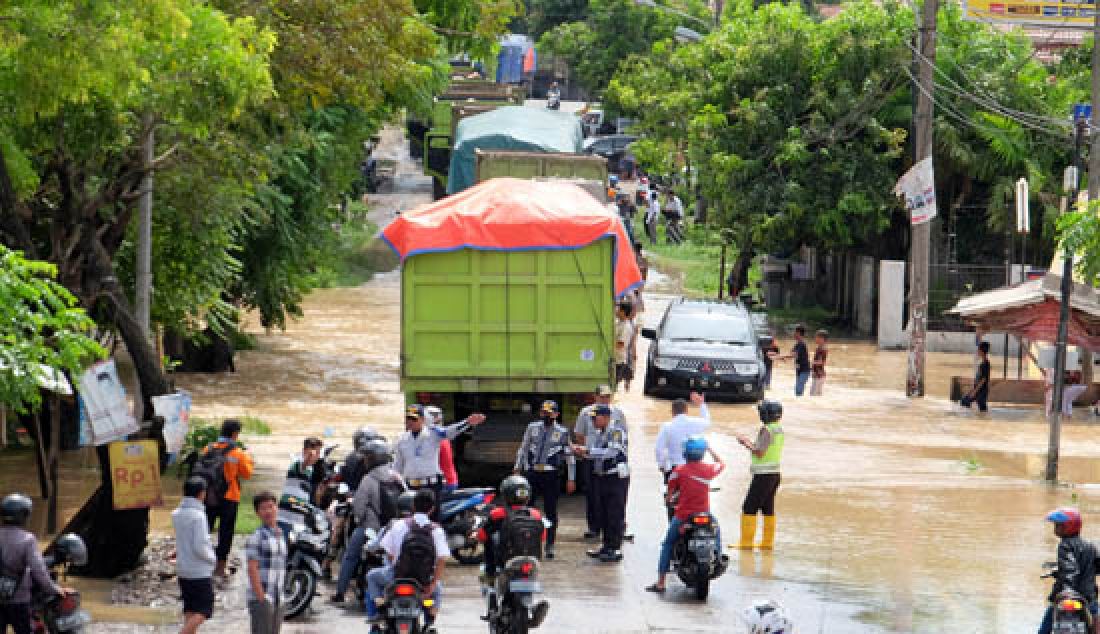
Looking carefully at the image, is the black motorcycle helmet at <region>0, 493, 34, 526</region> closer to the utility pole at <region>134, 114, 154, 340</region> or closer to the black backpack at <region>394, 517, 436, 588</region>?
the black backpack at <region>394, 517, 436, 588</region>

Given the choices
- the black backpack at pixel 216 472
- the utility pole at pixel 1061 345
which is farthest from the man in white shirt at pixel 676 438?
the utility pole at pixel 1061 345

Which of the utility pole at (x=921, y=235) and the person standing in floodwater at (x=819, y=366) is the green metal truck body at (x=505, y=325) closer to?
the person standing in floodwater at (x=819, y=366)

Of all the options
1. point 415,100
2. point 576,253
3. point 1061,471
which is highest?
point 415,100

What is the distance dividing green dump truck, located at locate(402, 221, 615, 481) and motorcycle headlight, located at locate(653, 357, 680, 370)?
8121mm

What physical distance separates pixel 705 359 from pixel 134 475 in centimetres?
1334

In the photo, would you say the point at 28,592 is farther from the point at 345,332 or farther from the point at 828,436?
the point at 345,332

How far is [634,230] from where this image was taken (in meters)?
50.8

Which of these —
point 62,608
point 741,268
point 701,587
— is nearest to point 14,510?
point 62,608

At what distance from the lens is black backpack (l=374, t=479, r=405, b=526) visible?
13453 millimetres

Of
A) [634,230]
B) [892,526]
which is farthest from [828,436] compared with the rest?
[634,230]

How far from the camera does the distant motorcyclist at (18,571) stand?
10.8 m

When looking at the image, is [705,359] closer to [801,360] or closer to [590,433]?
[801,360]

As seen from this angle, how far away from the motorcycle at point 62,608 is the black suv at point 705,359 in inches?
617

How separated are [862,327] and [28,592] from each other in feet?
97.7
